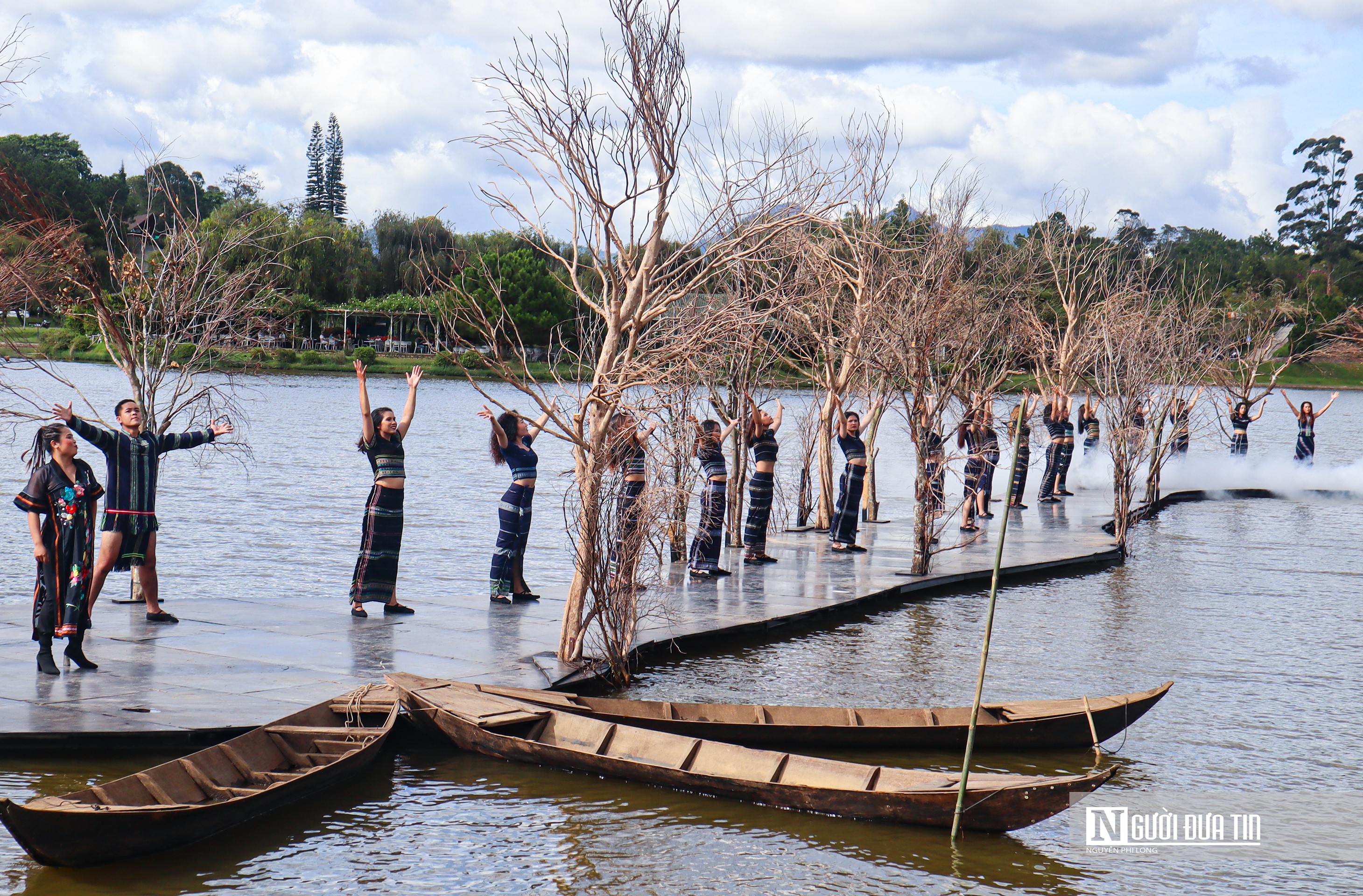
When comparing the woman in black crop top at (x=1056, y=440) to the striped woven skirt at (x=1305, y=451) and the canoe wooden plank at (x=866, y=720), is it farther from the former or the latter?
the canoe wooden plank at (x=866, y=720)

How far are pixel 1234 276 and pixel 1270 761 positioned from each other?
8266 centimetres

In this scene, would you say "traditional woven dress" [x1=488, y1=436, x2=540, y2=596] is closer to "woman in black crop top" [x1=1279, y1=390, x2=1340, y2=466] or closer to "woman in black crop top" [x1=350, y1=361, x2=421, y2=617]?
"woman in black crop top" [x1=350, y1=361, x2=421, y2=617]

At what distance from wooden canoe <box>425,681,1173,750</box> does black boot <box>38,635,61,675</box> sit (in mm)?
2997

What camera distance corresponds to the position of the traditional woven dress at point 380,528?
37.7 ft

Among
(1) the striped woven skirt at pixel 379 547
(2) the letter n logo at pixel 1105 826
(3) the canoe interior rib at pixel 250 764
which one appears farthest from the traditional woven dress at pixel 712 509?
(2) the letter n logo at pixel 1105 826

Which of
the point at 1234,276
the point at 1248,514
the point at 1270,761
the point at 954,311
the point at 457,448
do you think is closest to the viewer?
the point at 1270,761

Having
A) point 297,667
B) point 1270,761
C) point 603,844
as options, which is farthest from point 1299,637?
point 297,667

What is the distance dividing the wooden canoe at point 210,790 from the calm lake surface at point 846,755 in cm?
17

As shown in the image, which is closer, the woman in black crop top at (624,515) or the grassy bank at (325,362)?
the woman in black crop top at (624,515)

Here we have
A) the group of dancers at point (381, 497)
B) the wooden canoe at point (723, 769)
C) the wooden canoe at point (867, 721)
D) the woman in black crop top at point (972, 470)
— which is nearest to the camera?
the wooden canoe at point (723, 769)

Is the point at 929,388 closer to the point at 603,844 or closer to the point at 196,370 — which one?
the point at 196,370

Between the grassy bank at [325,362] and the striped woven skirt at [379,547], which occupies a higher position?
the grassy bank at [325,362]

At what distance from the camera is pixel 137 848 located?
646cm

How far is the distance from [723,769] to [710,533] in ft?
Result: 22.8
